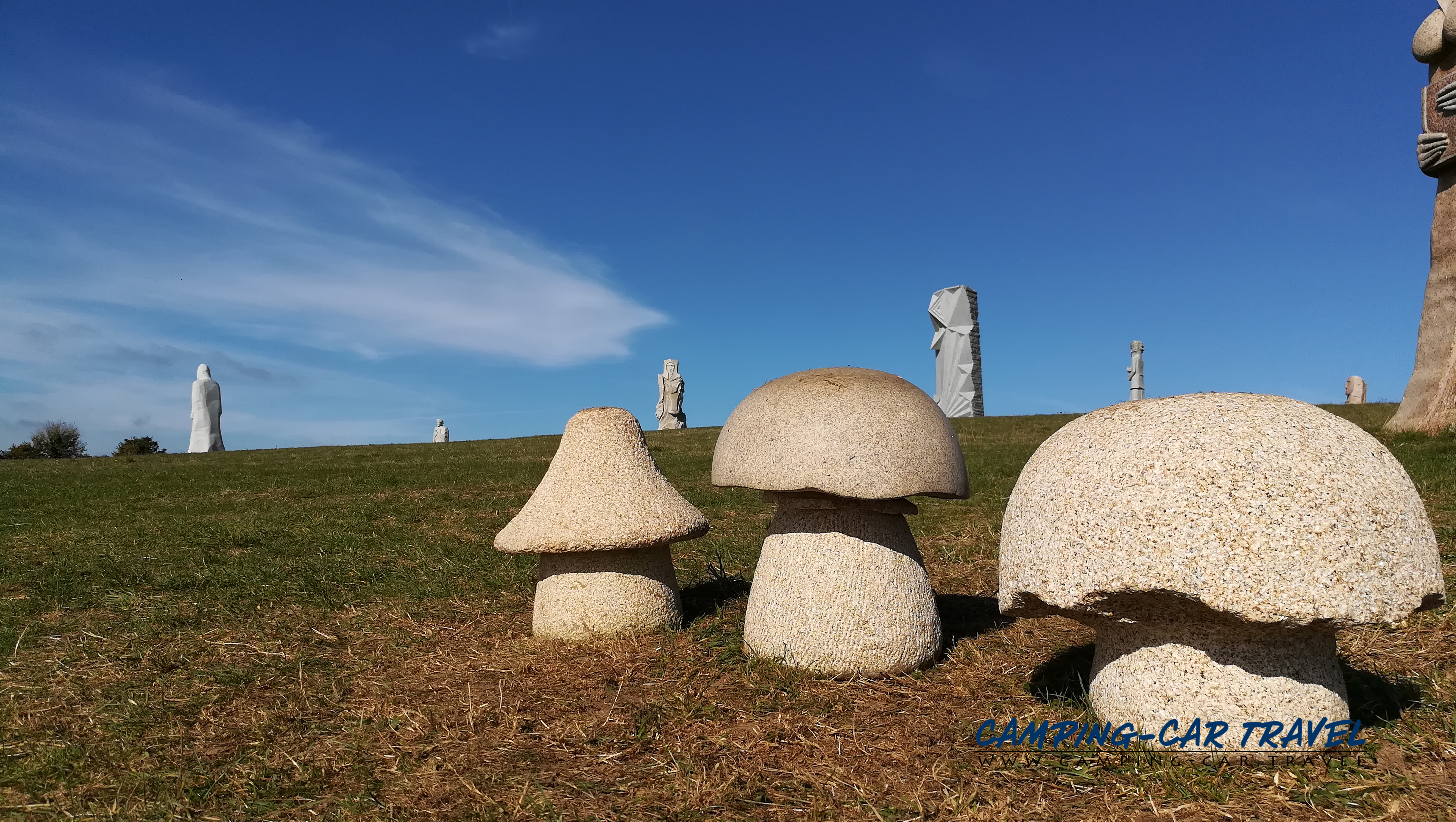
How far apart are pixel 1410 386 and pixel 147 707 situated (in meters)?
18.9

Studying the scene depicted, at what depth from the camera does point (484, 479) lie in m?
17.2

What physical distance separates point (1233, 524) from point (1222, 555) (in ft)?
0.48

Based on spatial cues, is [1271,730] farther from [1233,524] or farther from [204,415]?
[204,415]

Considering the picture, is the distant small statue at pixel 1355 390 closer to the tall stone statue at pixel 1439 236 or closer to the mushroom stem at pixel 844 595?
the tall stone statue at pixel 1439 236

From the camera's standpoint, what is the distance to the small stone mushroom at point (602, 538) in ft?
20.9

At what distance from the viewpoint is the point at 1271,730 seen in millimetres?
4055

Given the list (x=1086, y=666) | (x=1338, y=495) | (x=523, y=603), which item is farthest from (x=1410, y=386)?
(x=523, y=603)

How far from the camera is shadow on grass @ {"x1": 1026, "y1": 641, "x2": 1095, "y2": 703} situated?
5.09 metres


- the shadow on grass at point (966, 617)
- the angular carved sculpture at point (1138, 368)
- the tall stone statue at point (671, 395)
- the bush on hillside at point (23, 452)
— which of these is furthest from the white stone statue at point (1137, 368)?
the bush on hillside at point (23, 452)

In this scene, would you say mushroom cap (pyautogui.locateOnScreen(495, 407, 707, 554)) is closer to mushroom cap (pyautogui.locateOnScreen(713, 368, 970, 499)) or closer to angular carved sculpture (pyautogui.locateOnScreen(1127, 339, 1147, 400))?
mushroom cap (pyautogui.locateOnScreen(713, 368, 970, 499))

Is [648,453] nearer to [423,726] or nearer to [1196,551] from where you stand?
[423,726]

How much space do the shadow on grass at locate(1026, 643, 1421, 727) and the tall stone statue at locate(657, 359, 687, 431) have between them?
29821mm

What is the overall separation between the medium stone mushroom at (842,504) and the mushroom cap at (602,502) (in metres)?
0.83

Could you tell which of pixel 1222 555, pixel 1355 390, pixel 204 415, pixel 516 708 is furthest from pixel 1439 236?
pixel 204 415
